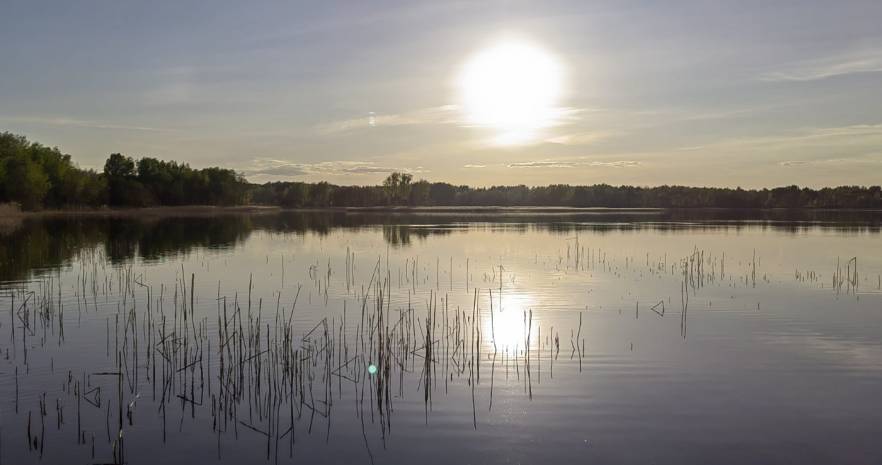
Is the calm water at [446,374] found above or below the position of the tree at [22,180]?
below

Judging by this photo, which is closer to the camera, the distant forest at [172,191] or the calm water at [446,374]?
the calm water at [446,374]

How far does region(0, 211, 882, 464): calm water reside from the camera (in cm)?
912

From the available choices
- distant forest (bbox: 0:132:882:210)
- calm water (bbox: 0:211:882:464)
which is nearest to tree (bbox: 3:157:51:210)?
distant forest (bbox: 0:132:882:210)

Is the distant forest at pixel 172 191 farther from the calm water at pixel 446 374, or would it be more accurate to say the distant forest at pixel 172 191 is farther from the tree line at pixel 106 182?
the calm water at pixel 446 374

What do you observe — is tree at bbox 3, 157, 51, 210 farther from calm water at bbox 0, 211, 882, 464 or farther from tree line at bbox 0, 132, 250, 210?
calm water at bbox 0, 211, 882, 464

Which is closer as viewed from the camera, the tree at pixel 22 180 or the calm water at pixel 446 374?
the calm water at pixel 446 374

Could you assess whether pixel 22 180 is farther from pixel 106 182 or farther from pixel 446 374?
pixel 446 374

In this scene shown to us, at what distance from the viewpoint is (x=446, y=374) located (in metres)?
12.5

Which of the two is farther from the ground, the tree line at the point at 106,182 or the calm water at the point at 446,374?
the tree line at the point at 106,182

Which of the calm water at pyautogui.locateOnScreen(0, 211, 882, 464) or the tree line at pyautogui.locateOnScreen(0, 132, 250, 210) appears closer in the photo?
the calm water at pyautogui.locateOnScreen(0, 211, 882, 464)

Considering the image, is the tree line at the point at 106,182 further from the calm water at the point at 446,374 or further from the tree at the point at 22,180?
the calm water at the point at 446,374

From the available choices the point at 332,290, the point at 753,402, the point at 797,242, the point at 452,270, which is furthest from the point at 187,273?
the point at 797,242

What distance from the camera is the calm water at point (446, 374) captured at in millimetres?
9117

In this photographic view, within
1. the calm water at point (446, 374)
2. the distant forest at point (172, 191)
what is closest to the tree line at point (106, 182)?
Answer: the distant forest at point (172, 191)
